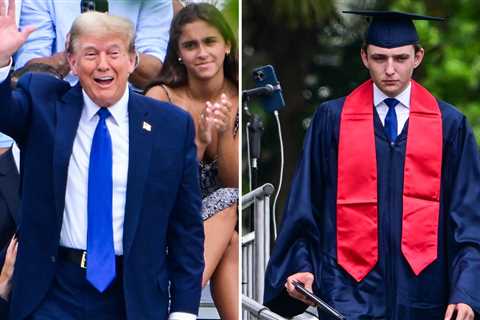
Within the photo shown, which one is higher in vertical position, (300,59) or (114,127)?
(114,127)

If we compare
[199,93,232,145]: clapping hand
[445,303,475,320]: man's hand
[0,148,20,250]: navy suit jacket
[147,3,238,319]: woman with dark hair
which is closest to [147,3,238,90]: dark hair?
[147,3,238,319]: woman with dark hair

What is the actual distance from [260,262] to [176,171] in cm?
168

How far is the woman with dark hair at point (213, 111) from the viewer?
287 inches

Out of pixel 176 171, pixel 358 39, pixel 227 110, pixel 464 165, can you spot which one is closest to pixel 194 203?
pixel 176 171

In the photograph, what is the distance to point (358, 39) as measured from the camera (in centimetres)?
1498

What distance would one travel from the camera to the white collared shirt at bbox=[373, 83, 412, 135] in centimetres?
735

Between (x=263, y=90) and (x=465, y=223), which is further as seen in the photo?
(x=263, y=90)

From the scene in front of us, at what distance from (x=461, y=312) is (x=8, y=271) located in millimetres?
1909

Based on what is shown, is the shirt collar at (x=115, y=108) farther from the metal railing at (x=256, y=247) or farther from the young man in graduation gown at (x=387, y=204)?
the metal railing at (x=256, y=247)

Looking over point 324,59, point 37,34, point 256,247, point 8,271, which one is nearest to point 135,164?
point 8,271

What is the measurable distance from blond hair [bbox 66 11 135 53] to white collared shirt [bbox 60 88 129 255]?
234 millimetres

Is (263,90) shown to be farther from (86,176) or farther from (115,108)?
(86,176)

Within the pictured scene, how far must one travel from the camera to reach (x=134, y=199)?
21.7 ft

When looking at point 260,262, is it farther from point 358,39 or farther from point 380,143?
point 358,39
